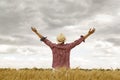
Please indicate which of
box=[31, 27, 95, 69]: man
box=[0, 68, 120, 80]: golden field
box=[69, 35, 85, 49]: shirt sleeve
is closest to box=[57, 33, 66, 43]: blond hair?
box=[31, 27, 95, 69]: man

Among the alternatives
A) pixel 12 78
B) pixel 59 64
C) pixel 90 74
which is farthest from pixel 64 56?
pixel 12 78

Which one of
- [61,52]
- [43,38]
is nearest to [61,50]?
[61,52]

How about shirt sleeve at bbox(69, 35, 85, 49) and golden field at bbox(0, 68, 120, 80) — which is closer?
golden field at bbox(0, 68, 120, 80)

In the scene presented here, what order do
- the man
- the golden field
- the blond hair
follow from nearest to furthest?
1. the golden field
2. the blond hair
3. the man

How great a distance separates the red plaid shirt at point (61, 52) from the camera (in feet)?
32.4

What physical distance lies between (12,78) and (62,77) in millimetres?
980

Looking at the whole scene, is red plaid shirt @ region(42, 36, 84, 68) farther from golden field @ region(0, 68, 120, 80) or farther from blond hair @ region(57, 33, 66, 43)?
golden field @ region(0, 68, 120, 80)

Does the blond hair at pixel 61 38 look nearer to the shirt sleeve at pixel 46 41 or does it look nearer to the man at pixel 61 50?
the man at pixel 61 50

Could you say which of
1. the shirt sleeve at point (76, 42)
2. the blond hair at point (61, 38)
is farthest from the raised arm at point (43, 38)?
the shirt sleeve at point (76, 42)

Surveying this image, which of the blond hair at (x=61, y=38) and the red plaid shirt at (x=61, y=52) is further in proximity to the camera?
the red plaid shirt at (x=61, y=52)

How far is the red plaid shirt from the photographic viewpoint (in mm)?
9883

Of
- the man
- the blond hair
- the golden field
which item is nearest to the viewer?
the golden field

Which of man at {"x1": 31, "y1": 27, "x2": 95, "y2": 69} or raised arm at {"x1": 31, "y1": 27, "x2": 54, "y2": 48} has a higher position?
raised arm at {"x1": 31, "y1": 27, "x2": 54, "y2": 48}

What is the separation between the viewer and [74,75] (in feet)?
21.6
